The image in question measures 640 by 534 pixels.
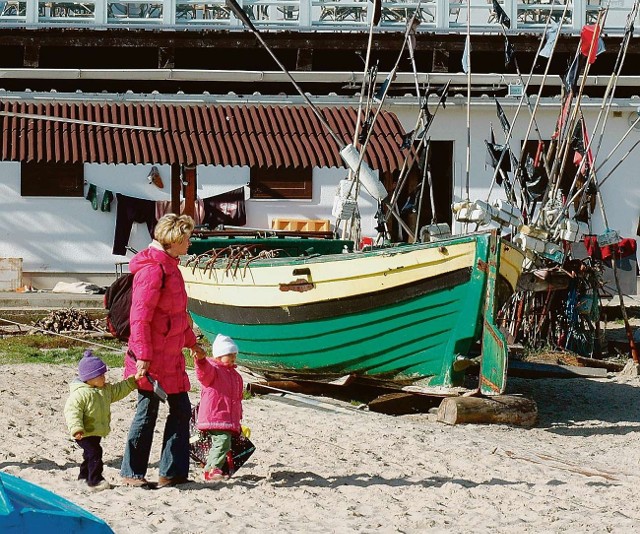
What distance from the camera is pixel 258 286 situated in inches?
511

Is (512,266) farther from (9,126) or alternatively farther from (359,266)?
(9,126)

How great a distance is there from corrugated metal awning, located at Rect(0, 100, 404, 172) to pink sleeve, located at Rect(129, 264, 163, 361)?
11423 mm

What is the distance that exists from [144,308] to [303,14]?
14457 mm

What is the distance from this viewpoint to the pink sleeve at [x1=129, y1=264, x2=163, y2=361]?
26.3ft

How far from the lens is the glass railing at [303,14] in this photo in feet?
70.5

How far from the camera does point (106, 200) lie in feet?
65.2

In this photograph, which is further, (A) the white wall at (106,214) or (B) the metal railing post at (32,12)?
(B) the metal railing post at (32,12)

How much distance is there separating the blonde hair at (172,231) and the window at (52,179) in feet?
39.9

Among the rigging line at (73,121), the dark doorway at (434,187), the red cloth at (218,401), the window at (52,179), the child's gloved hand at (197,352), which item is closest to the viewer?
the child's gloved hand at (197,352)

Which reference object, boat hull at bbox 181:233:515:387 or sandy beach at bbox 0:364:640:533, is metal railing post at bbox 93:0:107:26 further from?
sandy beach at bbox 0:364:640:533

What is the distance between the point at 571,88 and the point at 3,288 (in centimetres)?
892

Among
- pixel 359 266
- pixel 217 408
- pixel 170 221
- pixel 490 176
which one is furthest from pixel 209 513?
pixel 490 176

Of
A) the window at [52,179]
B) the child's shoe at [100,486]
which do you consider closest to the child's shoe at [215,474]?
the child's shoe at [100,486]

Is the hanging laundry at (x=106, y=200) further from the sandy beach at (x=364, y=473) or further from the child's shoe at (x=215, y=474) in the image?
the child's shoe at (x=215, y=474)
